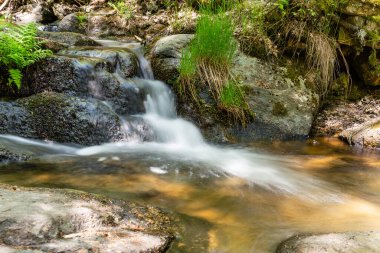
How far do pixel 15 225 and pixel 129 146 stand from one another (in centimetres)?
271

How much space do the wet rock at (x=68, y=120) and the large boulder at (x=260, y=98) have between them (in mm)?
1357

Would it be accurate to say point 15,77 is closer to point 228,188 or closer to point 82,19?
point 228,188

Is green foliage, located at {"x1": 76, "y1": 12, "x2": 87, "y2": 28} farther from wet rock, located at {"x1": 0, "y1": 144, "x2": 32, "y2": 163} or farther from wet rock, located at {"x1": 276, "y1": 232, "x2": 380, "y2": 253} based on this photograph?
wet rock, located at {"x1": 276, "y1": 232, "x2": 380, "y2": 253}

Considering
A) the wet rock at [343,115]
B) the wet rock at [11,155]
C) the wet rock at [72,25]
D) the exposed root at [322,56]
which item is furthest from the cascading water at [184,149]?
the wet rock at [72,25]

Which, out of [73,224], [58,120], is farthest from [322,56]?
[73,224]

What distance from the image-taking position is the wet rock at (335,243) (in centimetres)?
202

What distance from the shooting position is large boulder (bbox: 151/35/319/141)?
5.36m

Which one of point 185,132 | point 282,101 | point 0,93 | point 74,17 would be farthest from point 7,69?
point 74,17

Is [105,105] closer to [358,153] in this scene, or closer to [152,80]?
[152,80]

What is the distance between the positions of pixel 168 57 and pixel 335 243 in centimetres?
433

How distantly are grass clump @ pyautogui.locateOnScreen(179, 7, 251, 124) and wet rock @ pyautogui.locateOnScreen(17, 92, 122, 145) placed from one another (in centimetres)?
143

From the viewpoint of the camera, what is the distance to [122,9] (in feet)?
29.6

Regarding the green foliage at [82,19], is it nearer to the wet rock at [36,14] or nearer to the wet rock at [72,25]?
the wet rock at [72,25]

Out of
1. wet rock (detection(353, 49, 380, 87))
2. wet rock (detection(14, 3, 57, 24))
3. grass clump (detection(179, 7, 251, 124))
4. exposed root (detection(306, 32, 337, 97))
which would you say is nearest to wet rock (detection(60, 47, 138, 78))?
grass clump (detection(179, 7, 251, 124))
